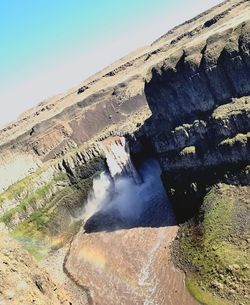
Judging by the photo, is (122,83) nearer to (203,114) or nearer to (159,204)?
(159,204)

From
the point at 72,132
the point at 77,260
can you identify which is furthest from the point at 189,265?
the point at 72,132

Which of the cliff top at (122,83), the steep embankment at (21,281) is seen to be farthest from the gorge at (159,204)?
the cliff top at (122,83)

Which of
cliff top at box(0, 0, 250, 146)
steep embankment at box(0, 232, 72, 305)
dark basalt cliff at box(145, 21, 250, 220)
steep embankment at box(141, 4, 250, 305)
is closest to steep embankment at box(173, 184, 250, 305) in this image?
steep embankment at box(141, 4, 250, 305)

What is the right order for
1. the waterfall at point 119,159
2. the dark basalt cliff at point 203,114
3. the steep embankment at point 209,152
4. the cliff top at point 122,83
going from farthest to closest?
1. the cliff top at point 122,83
2. the waterfall at point 119,159
3. the dark basalt cliff at point 203,114
4. the steep embankment at point 209,152

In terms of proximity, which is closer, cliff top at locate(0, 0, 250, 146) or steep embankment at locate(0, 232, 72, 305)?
steep embankment at locate(0, 232, 72, 305)

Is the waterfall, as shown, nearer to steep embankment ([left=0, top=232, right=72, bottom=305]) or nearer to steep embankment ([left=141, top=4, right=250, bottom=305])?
steep embankment ([left=141, top=4, right=250, bottom=305])

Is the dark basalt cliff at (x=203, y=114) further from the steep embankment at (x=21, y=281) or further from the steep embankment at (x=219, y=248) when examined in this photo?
the steep embankment at (x=21, y=281)
